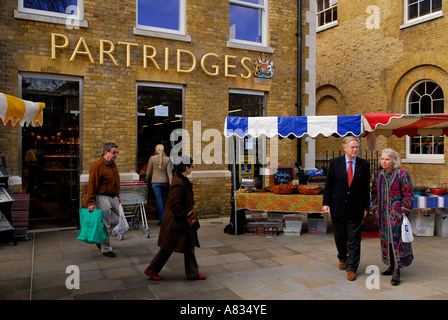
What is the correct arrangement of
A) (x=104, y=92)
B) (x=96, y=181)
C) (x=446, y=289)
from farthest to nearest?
(x=104, y=92), (x=96, y=181), (x=446, y=289)

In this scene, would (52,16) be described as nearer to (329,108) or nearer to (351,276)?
(351,276)

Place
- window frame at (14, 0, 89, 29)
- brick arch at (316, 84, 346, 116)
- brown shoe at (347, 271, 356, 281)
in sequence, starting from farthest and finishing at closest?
brick arch at (316, 84, 346, 116) → window frame at (14, 0, 89, 29) → brown shoe at (347, 271, 356, 281)

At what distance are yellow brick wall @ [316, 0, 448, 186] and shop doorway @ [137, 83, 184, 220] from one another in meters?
8.24

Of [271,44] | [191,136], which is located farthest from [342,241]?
[271,44]

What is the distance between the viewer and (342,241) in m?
5.65

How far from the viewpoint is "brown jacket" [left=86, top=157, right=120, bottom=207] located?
6.21 metres

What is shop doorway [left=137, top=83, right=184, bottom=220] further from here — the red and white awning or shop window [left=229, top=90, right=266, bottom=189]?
the red and white awning

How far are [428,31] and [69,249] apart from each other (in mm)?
13039

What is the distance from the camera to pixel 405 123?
8.55 metres

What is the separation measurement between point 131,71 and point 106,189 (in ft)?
12.4

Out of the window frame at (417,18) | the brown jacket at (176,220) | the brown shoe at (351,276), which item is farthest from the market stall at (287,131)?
the window frame at (417,18)

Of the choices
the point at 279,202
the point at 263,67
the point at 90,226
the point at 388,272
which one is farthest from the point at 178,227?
the point at 263,67

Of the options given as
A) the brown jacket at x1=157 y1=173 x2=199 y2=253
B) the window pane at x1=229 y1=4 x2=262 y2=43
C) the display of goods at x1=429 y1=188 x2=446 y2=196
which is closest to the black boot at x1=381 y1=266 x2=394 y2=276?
the brown jacket at x1=157 y1=173 x2=199 y2=253

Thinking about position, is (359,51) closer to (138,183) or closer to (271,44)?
(271,44)
